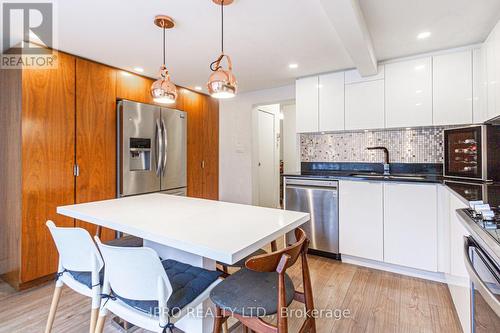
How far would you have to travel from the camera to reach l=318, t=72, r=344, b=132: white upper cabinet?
123 inches

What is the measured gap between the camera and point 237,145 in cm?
449

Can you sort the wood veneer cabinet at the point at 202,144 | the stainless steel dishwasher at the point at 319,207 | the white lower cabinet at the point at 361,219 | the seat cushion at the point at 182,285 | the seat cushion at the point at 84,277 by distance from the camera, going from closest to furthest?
the seat cushion at the point at 182,285, the seat cushion at the point at 84,277, the white lower cabinet at the point at 361,219, the stainless steel dishwasher at the point at 319,207, the wood veneer cabinet at the point at 202,144

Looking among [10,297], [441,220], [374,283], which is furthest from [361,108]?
[10,297]

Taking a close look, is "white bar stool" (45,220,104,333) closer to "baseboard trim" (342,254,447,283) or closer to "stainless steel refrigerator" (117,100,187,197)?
"stainless steel refrigerator" (117,100,187,197)

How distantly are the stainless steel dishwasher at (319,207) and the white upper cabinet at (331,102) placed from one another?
2.59 feet

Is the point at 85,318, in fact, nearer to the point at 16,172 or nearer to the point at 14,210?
the point at 14,210

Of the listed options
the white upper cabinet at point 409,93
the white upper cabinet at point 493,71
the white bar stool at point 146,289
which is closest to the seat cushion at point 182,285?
the white bar stool at point 146,289

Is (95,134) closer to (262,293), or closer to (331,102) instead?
(262,293)

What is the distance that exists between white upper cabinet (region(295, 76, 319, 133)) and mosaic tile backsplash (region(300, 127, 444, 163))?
327 mm

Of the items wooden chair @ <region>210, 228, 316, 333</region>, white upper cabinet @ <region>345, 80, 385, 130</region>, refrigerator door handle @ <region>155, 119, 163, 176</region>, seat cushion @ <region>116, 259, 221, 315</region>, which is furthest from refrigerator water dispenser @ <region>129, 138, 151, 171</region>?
white upper cabinet @ <region>345, 80, 385, 130</region>

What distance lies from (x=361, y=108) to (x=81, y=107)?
3.15 m

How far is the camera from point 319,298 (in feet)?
6.97

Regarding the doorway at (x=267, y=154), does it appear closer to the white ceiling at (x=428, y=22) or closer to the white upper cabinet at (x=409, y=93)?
the white upper cabinet at (x=409, y=93)

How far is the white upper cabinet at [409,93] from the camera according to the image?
8.73 feet
